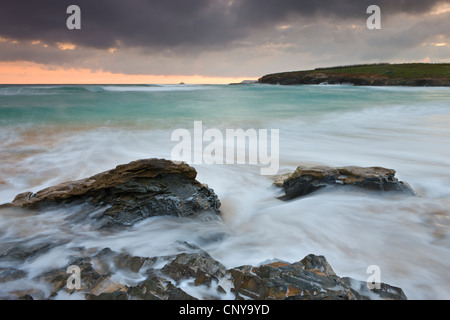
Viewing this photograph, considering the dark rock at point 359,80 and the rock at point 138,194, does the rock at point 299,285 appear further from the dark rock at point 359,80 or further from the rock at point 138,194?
the dark rock at point 359,80

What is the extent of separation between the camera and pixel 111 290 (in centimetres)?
219

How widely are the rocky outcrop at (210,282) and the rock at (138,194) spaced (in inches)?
42.8

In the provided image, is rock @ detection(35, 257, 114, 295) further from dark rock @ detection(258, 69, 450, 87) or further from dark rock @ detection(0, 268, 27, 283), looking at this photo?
dark rock @ detection(258, 69, 450, 87)

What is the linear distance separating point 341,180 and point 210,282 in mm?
3059

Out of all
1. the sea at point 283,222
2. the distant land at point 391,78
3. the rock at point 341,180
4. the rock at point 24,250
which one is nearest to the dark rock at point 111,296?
the sea at point 283,222

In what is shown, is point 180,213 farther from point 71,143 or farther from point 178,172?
point 71,143

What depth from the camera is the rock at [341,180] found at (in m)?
4.34

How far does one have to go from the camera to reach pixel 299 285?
2.15 metres

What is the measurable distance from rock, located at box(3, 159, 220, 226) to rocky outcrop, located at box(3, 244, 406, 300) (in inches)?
42.8

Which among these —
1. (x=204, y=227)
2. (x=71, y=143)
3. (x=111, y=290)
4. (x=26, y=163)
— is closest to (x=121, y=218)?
(x=204, y=227)

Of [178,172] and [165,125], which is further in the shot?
[165,125]

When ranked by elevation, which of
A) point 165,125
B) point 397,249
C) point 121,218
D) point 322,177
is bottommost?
point 397,249
